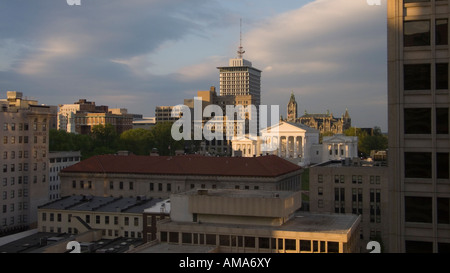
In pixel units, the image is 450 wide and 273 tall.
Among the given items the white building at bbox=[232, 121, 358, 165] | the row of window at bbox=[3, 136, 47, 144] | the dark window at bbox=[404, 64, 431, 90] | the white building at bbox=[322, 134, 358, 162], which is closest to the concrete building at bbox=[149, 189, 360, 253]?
the dark window at bbox=[404, 64, 431, 90]

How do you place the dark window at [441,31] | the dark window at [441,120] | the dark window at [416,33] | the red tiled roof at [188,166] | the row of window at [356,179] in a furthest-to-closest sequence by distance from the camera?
the red tiled roof at [188,166]
the row of window at [356,179]
the dark window at [416,33]
the dark window at [441,31]
the dark window at [441,120]

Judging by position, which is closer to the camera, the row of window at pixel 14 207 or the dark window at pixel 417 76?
the dark window at pixel 417 76

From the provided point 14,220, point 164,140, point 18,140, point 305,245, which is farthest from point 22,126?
point 164,140

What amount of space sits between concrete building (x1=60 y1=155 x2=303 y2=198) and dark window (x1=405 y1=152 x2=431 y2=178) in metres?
59.1

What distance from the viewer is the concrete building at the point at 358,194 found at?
2532 inches

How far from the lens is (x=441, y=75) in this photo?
2086cm

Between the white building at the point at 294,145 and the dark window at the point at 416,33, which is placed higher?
the dark window at the point at 416,33

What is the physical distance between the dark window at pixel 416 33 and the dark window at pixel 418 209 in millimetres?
6731

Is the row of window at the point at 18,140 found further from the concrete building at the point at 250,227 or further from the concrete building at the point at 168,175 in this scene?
the concrete building at the point at 250,227

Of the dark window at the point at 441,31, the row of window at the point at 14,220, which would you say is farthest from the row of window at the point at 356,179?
the row of window at the point at 14,220

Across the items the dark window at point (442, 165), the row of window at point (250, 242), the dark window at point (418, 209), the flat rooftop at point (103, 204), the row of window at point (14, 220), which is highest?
the dark window at point (442, 165)

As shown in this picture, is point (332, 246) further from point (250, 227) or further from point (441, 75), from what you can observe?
point (441, 75)

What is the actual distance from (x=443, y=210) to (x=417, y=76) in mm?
5850
